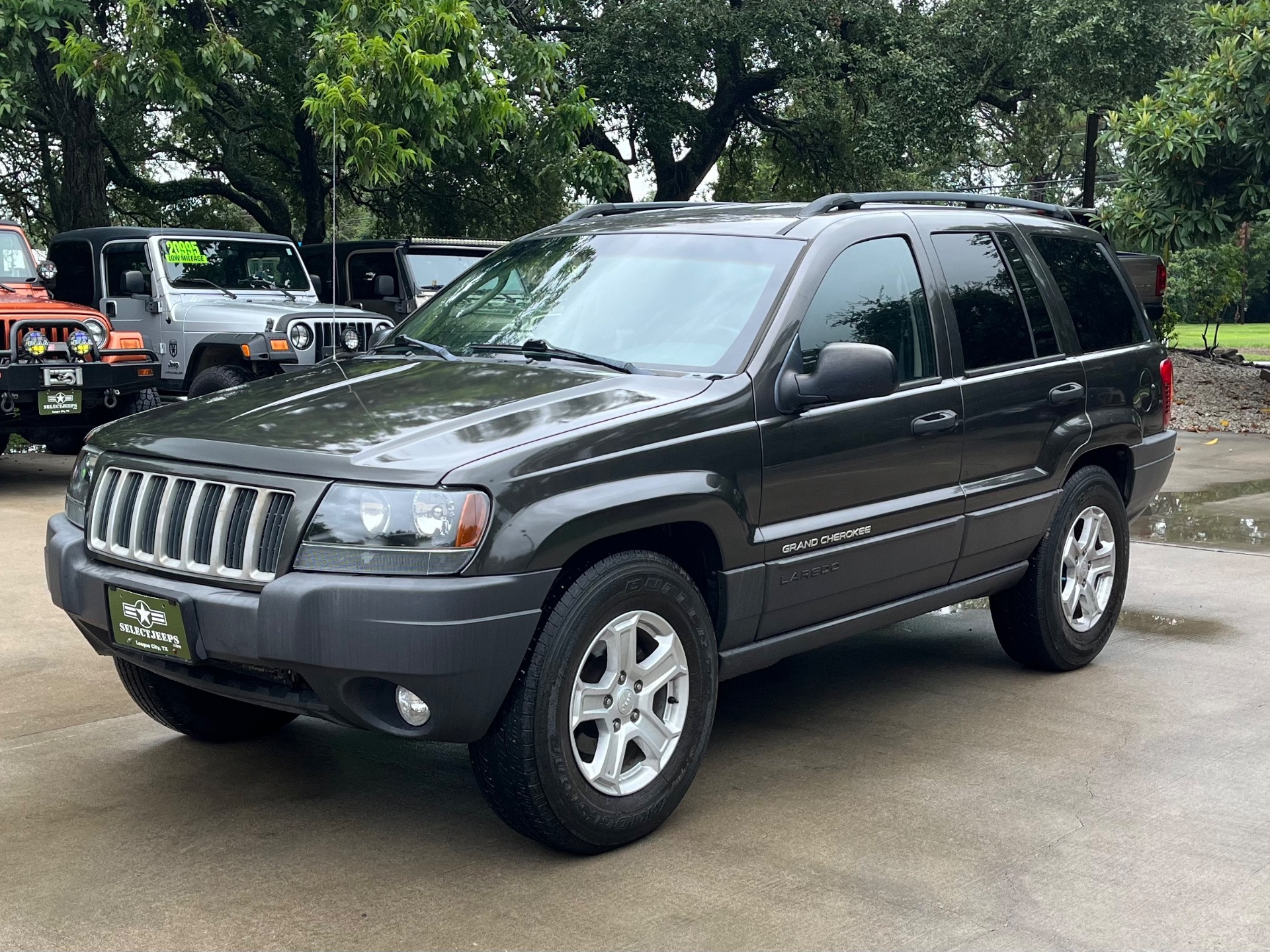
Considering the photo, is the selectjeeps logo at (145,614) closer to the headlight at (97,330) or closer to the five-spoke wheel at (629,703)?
the five-spoke wheel at (629,703)

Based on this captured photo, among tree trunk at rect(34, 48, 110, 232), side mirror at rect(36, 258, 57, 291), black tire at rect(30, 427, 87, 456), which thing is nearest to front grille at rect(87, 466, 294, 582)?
side mirror at rect(36, 258, 57, 291)

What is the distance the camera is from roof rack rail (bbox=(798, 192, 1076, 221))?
4902mm

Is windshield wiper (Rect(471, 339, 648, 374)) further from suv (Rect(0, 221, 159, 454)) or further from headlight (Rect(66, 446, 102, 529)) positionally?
suv (Rect(0, 221, 159, 454))

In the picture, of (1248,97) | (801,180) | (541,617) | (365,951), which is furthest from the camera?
(801,180)

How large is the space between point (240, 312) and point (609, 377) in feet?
28.5

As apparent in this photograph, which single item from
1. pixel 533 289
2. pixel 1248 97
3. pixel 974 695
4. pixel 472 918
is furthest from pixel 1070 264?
pixel 1248 97

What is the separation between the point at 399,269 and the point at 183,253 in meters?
2.29

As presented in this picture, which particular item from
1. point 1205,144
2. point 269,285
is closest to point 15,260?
point 269,285

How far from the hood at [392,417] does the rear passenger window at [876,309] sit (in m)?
0.58

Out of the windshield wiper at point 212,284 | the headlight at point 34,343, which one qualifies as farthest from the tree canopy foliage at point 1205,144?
the headlight at point 34,343

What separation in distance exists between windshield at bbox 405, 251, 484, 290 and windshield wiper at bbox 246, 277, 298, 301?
1.47m

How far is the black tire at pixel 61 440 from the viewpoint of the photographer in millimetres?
12219

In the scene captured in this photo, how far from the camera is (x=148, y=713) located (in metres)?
4.76

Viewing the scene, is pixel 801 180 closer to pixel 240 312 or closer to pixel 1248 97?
pixel 1248 97
